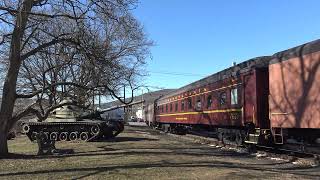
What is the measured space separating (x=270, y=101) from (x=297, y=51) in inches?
95.1

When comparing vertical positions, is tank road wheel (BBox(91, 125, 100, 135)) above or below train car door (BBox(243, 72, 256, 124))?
below

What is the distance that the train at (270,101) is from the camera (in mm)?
15445

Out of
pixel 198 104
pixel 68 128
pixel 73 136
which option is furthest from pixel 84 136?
pixel 198 104

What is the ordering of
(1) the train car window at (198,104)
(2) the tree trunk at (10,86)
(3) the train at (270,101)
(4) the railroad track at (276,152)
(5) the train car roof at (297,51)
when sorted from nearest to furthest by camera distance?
(5) the train car roof at (297,51) < (3) the train at (270,101) < (4) the railroad track at (276,152) < (2) the tree trunk at (10,86) < (1) the train car window at (198,104)

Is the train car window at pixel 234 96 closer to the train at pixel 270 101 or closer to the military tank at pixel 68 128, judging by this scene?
the train at pixel 270 101

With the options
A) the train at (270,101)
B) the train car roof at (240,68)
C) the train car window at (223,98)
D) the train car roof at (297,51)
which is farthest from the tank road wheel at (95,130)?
the train car roof at (297,51)

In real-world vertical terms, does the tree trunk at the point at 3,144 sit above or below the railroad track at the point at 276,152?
above

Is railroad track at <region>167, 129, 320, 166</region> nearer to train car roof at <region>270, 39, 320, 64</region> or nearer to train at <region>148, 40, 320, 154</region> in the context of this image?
train at <region>148, 40, 320, 154</region>

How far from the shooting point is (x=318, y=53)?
1478 cm

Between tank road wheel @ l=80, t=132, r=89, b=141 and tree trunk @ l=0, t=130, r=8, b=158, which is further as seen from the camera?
tank road wheel @ l=80, t=132, r=89, b=141

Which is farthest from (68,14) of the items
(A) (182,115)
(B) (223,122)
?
(A) (182,115)

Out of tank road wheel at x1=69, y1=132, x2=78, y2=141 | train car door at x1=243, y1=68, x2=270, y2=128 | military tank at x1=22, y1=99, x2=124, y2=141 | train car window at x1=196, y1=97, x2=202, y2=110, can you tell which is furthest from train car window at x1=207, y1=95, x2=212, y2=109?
tank road wheel at x1=69, y1=132, x2=78, y2=141

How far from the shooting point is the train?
15445 millimetres

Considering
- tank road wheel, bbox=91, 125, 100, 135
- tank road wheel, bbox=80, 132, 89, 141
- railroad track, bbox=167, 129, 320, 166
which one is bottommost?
railroad track, bbox=167, 129, 320, 166
